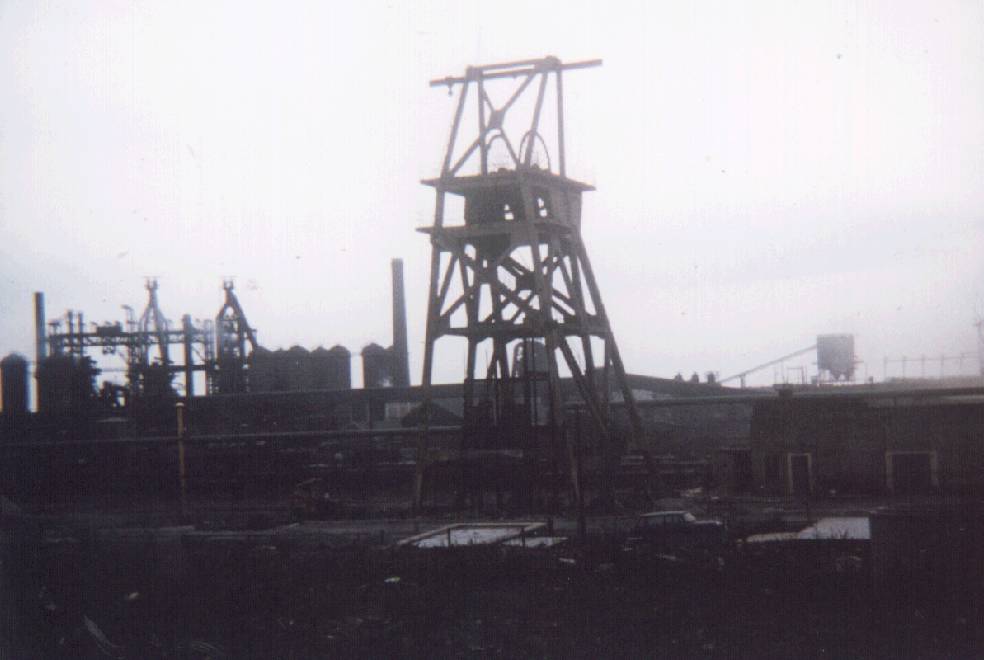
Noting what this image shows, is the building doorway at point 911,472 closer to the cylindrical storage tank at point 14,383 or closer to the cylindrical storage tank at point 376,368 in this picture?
the cylindrical storage tank at point 376,368

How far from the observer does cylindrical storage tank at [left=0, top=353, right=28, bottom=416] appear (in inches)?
1689

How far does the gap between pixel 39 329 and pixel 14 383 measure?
3.79 metres

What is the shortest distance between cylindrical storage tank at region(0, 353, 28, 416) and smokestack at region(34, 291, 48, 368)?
237cm

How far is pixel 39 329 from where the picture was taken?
154ft

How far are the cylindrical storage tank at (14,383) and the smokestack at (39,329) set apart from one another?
7.79 feet

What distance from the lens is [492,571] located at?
42.5 ft

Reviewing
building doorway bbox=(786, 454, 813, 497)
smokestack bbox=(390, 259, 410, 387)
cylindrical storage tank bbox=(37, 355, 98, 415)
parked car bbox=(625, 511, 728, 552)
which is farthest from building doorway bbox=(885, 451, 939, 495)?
cylindrical storage tank bbox=(37, 355, 98, 415)

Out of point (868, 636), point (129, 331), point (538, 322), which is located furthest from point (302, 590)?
point (129, 331)

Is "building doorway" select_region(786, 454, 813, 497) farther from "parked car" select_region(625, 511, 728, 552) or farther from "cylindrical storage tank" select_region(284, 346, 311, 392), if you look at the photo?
"cylindrical storage tank" select_region(284, 346, 311, 392)

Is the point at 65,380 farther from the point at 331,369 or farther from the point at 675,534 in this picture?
the point at 675,534

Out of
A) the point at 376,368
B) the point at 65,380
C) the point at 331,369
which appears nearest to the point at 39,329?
the point at 65,380

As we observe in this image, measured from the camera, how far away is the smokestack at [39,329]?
46719 mm

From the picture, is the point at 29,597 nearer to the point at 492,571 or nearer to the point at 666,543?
the point at 492,571

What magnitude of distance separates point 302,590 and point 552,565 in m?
3.00
